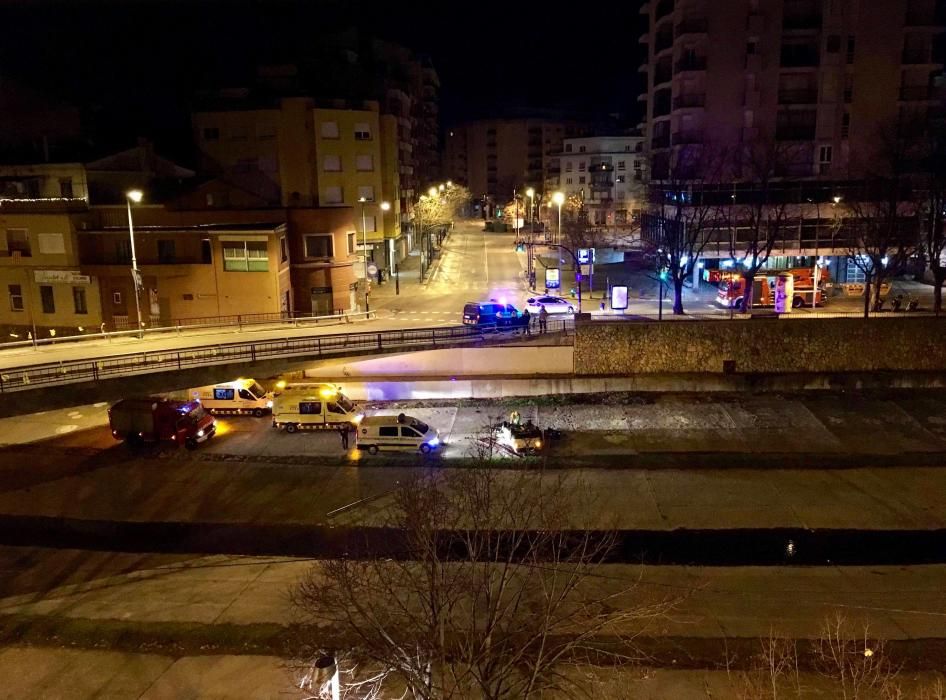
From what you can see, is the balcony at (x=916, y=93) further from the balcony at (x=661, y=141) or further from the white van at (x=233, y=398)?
the white van at (x=233, y=398)

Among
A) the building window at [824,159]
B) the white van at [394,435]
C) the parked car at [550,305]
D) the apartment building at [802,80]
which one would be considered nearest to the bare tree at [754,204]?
the apartment building at [802,80]

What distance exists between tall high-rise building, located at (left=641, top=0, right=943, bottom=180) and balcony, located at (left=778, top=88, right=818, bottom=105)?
72 mm

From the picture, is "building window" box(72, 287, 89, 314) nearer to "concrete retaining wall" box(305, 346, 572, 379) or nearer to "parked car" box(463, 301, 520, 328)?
"concrete retaining wall" box(305, 346, 572, 379)

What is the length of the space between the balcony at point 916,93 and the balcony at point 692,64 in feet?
46.7

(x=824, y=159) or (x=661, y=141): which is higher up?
(x=661, y=141)

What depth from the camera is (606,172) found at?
94.3 m

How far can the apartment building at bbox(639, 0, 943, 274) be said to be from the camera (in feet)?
175

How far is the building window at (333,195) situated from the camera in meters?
53.5

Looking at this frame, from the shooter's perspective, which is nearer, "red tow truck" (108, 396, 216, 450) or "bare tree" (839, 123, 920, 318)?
"red tow truck" (108, 396, 216, 450)

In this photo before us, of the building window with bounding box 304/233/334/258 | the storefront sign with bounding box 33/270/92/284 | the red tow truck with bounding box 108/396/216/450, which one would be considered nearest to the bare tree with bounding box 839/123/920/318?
the building window with bounding box 304/233/334/258

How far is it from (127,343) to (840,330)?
108 feet

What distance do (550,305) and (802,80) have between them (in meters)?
27.6

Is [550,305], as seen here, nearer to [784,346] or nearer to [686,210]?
[784,346]

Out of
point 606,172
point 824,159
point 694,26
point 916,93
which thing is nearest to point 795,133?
point 824,159
